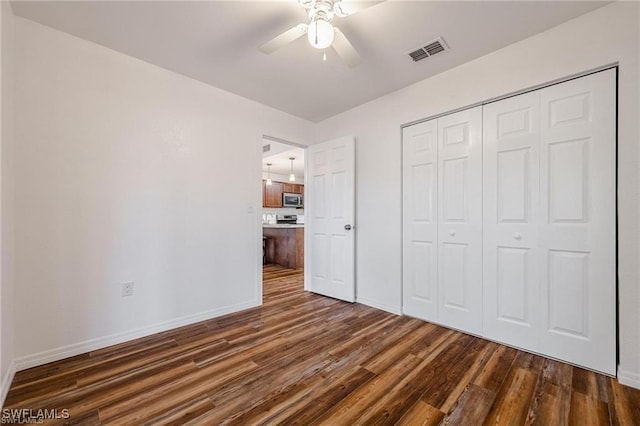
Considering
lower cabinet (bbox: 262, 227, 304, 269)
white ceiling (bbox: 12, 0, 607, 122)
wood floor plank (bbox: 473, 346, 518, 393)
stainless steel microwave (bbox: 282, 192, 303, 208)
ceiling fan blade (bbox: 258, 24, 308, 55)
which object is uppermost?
white ceiling (bbox: 12, 0, 607, 122)

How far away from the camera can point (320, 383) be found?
1732 mm

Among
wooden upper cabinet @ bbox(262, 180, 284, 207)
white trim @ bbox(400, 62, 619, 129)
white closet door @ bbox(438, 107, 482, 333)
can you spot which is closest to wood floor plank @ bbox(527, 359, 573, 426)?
white closet door @ bbox(438, 107, 482, 333)

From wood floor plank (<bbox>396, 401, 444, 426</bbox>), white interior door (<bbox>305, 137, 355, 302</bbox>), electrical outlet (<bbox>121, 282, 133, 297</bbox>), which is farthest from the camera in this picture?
white interior door (<bbox>305, 137, 355, 302</bbox>)

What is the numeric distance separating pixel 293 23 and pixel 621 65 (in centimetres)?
223

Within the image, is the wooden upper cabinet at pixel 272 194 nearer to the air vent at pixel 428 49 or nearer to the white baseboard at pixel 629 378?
the air vent at pixel 428 49

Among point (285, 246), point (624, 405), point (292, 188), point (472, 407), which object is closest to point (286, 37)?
point (472, 407)

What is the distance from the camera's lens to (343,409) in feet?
4.93

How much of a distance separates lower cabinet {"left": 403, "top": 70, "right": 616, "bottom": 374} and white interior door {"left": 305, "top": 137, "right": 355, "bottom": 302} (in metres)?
0.78

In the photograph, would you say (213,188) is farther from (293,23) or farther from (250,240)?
(293,23)

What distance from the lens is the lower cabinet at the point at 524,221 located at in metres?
1.86

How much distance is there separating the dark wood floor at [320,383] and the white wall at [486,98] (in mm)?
557

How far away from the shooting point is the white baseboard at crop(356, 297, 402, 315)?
118 inches

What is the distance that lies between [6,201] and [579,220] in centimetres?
387

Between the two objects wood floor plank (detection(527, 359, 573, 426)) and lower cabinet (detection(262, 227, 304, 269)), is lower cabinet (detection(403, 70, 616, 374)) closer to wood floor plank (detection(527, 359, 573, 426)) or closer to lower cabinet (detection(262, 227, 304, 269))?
wood floor plank (detection(527, 359, 573, 426))
